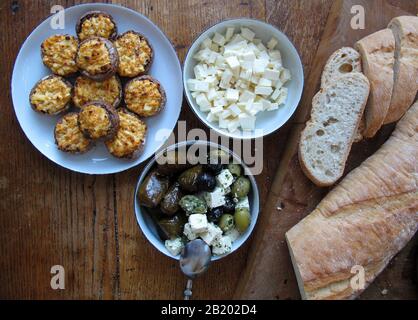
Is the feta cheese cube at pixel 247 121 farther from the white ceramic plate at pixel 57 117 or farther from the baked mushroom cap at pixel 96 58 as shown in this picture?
the baked mushroom cap at pixel 96 58

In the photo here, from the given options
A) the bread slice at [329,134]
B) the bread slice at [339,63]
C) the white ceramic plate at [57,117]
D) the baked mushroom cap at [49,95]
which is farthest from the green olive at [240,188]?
the baked mushroom cap at [49,95]

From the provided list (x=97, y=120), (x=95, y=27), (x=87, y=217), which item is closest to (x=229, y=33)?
(x=95, y=27)

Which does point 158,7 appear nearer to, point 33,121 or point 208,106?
point 208,106

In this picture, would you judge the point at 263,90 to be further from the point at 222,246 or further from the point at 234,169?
the point at 222,246

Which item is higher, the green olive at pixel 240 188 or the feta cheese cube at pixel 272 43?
the feta cheese cube at pixel 272 43

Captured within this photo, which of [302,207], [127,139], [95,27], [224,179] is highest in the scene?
[95,27]

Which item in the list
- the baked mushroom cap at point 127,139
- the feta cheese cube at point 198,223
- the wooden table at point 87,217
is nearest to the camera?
the feta cheese cube at point 198,223

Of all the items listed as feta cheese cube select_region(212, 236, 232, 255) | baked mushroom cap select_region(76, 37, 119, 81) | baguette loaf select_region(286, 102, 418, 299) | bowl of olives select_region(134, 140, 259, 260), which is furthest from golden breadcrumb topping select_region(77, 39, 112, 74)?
baguette loaf select_region(286, 102, 418, 299)
